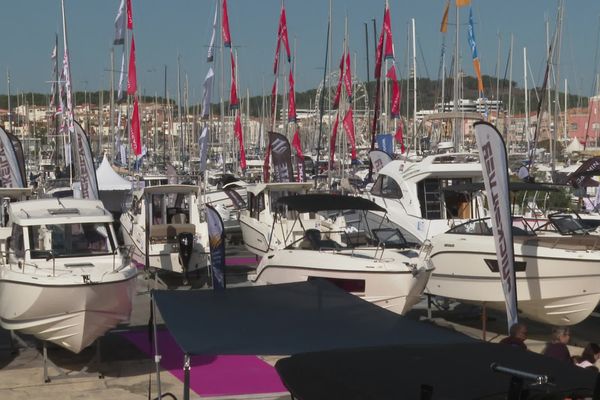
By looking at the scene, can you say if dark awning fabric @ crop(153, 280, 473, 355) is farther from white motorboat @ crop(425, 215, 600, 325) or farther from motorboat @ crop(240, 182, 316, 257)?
motorboat @ crop(240, 182, 316, 257)

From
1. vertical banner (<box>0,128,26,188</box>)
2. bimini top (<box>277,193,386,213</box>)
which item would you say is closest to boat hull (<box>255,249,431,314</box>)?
bimini top (<box>277,193,386,213</box>)

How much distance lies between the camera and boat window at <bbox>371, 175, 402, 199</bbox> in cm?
2170

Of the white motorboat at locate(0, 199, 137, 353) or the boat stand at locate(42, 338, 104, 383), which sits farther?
the boat stand at locate(42, 338, 104, 383)

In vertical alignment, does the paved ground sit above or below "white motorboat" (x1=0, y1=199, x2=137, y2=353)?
below

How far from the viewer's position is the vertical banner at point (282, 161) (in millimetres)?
27578

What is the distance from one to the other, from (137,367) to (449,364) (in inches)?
304

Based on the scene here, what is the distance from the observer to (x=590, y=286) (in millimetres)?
14734

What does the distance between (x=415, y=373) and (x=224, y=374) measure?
6829 millimetres

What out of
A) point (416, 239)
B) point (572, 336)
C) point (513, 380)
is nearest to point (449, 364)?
point (513, 380)

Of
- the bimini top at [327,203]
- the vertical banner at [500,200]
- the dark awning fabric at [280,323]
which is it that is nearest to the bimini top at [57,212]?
the bimini top at [327,203]

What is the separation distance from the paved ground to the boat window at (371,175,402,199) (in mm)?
3692

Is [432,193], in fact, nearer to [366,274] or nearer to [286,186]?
[286,186]

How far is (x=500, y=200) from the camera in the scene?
42.1ft

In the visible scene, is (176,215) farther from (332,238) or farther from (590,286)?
(590,286)
